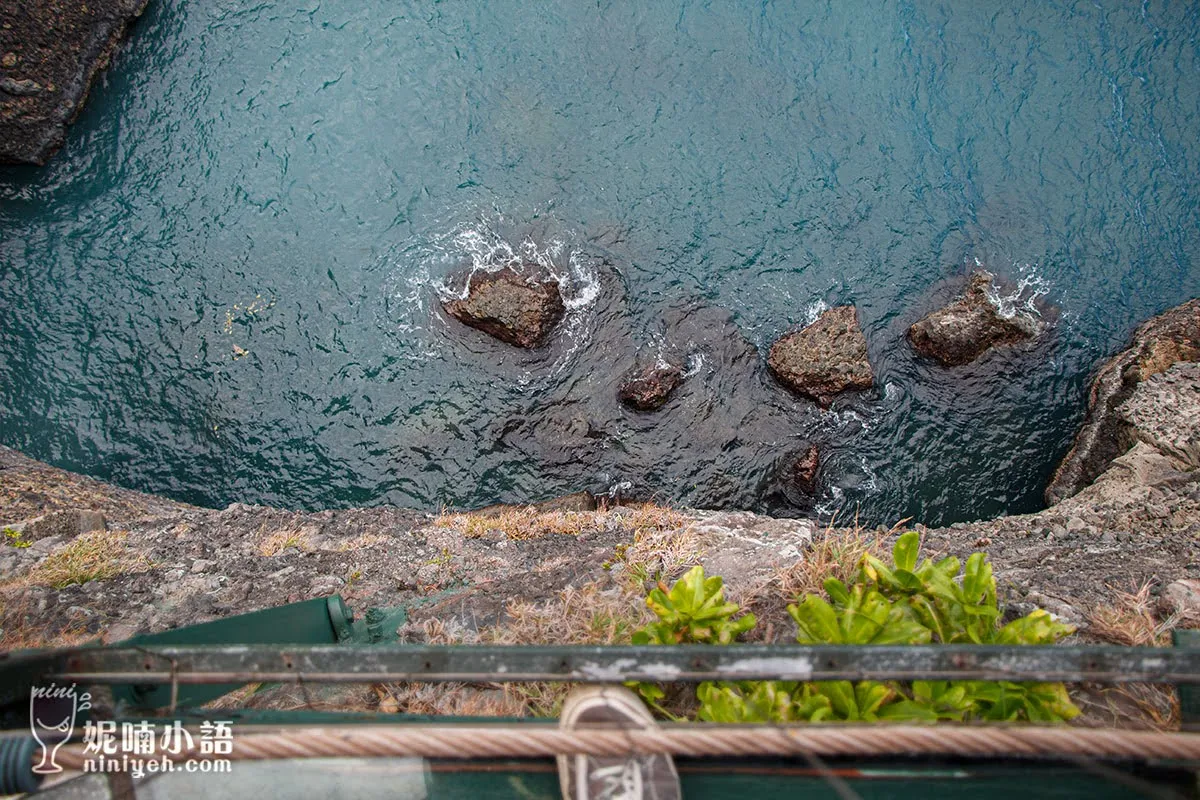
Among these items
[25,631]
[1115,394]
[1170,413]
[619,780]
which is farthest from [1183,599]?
[25,631]

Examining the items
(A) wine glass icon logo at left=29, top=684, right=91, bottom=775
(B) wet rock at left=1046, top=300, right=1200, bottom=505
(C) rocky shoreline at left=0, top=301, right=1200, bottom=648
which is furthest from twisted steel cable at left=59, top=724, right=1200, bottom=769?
(B) wet rock at left=1046, top=300, right=1200, bottom=505

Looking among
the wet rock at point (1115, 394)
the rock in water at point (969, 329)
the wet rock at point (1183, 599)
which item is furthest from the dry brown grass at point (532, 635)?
the wet rock at point (1115, 394)

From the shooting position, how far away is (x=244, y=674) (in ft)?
8.04

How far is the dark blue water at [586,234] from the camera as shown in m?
10.6

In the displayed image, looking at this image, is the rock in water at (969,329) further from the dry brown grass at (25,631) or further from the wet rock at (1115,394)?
the dry brown grass at (25,631)

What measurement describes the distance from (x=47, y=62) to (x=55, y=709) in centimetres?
1299

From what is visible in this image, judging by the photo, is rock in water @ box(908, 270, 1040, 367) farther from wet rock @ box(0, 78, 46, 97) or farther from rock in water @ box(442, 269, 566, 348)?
wet rock @ box(0, 78, 46, 97)

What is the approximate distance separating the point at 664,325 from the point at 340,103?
6651 mm

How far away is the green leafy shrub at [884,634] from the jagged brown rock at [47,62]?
43.9 feet

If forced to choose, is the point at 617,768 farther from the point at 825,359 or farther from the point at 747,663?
the point at 825,359

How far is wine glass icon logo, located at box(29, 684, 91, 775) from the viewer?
2.36 metres

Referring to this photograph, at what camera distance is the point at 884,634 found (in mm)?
3223

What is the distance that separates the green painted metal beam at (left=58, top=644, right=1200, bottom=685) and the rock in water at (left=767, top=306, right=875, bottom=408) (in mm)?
8472

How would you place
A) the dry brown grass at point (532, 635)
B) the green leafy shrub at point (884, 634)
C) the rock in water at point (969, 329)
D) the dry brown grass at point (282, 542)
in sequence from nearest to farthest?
the green leafy shrub at point (884, 634), the dry brown grass at point (532, 635), the dry brown grass at point (282, 542), the rock in water at point (969, 329)
